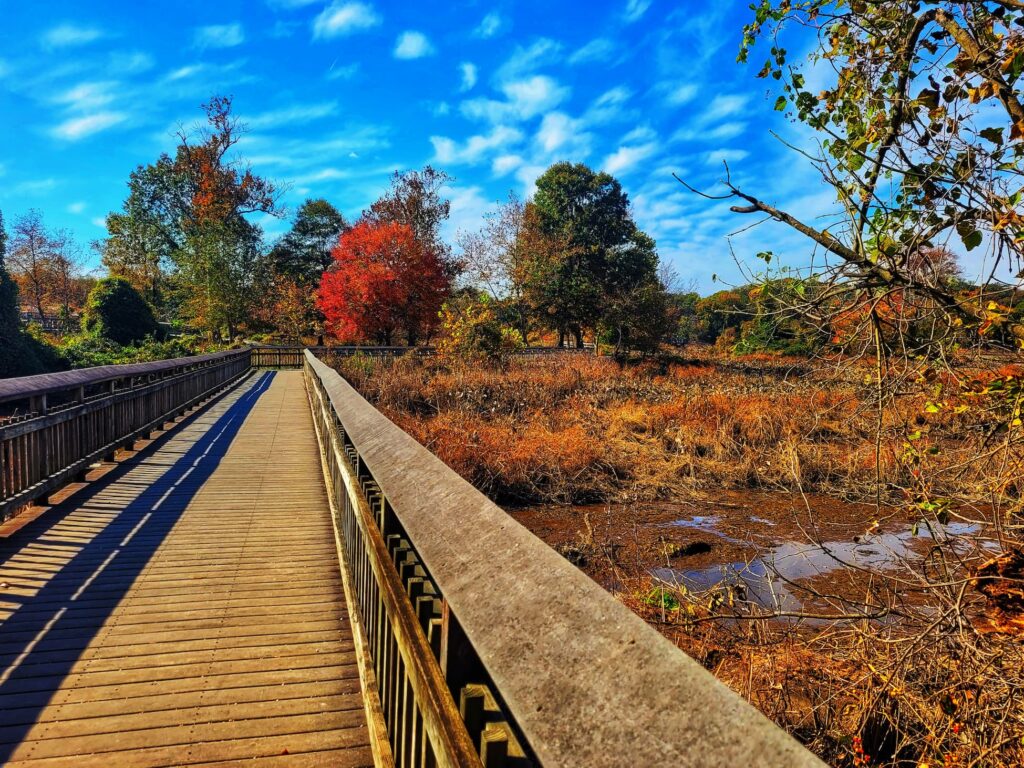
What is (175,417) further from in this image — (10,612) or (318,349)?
(318,349)

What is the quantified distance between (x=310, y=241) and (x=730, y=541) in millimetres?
50232

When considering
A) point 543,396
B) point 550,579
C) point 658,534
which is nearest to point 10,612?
point 550,579

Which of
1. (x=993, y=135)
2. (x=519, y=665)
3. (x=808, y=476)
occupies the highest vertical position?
(x=993, y=135)

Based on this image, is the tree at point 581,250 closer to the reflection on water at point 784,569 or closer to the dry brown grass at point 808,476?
the dry brown grass at point 808,476

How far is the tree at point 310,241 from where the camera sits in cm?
5134

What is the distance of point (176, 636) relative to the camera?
369 centimetres

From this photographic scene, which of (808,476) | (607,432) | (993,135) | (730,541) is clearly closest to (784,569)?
(730,541)

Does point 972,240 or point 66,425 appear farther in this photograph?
point 66,425

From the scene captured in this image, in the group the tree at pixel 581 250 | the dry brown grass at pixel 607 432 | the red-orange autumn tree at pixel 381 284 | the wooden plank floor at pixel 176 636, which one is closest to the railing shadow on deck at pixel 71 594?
the wooden plank floor at pixel 176 636

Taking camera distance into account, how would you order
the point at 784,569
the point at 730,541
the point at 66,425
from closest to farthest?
the point at 66,425 < the point at 784,569 < the point at 730,541

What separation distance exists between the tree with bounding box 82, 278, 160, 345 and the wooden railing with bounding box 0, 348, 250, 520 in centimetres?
2280

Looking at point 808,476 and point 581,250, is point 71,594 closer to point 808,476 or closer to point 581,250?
point 808,476

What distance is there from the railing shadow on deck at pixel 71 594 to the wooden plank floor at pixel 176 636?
1 cm

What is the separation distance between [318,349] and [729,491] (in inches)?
759
